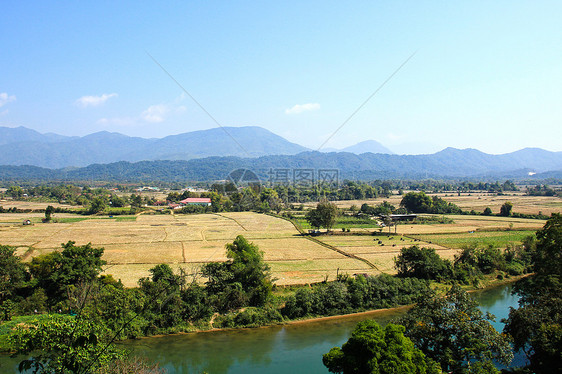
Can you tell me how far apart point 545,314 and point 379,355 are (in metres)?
7.02

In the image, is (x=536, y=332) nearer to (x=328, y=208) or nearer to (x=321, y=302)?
(x=321, y=302)

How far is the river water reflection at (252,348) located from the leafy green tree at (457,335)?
13.3ft

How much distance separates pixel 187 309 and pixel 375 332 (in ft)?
35.3

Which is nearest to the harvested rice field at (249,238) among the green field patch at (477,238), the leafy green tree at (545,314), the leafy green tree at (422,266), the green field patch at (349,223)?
the green field patch at (477,238)

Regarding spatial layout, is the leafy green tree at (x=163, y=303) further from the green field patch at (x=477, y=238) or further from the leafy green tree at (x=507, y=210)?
the leafy green tree at (x=507, y=210)

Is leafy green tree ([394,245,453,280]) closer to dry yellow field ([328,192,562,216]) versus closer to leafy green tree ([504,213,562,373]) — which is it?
leafy green tree ([504,213,562,373])

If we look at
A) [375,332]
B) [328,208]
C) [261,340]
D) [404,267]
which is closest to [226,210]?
[328,208]

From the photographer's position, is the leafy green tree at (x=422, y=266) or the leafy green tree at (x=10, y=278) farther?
the leafy green tree at (x=422, y=266)

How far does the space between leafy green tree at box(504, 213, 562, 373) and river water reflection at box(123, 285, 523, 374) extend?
258 cm

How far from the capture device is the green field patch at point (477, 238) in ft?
119

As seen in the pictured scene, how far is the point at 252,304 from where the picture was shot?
2095cm

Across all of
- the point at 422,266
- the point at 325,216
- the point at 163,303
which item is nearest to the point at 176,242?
the point at 325,216

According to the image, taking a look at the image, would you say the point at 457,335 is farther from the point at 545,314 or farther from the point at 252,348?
the point at 252,348

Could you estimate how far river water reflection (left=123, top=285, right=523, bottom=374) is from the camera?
1496 centimetres
